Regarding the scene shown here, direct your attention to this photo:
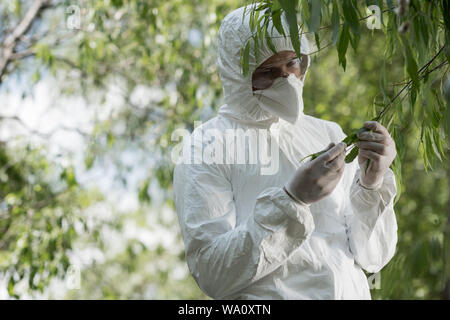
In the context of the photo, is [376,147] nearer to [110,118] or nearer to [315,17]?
[315,17]

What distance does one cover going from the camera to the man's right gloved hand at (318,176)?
1.59 metres

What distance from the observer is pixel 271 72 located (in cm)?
196

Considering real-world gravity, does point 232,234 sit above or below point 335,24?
below

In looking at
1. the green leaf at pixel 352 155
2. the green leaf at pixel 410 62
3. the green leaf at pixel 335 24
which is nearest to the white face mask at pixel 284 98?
the green leaf at pixel 352 155

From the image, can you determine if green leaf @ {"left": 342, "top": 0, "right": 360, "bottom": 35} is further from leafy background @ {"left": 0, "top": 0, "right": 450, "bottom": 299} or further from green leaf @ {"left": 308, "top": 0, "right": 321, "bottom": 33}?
leafy background @ {"left": 0, "top": 0, "right": 450, "bottom": 299}

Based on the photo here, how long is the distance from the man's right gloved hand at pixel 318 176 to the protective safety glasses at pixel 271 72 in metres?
0.40

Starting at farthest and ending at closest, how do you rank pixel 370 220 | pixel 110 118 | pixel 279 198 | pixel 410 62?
1. pixel 110 118
2. pixel 370 220
3. pixel 279 198
4. pixel 410 62

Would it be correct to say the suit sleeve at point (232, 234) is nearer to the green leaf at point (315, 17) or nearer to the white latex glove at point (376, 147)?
the white latex glove at point (376, 147)

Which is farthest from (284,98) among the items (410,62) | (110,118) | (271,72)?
(110,118)

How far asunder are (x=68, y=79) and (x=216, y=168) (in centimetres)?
468

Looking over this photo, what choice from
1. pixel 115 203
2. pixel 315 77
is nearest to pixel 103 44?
pixel 115 203

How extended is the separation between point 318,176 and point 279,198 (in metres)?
0.11

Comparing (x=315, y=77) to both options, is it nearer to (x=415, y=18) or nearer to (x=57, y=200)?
(x=57, y=200)
